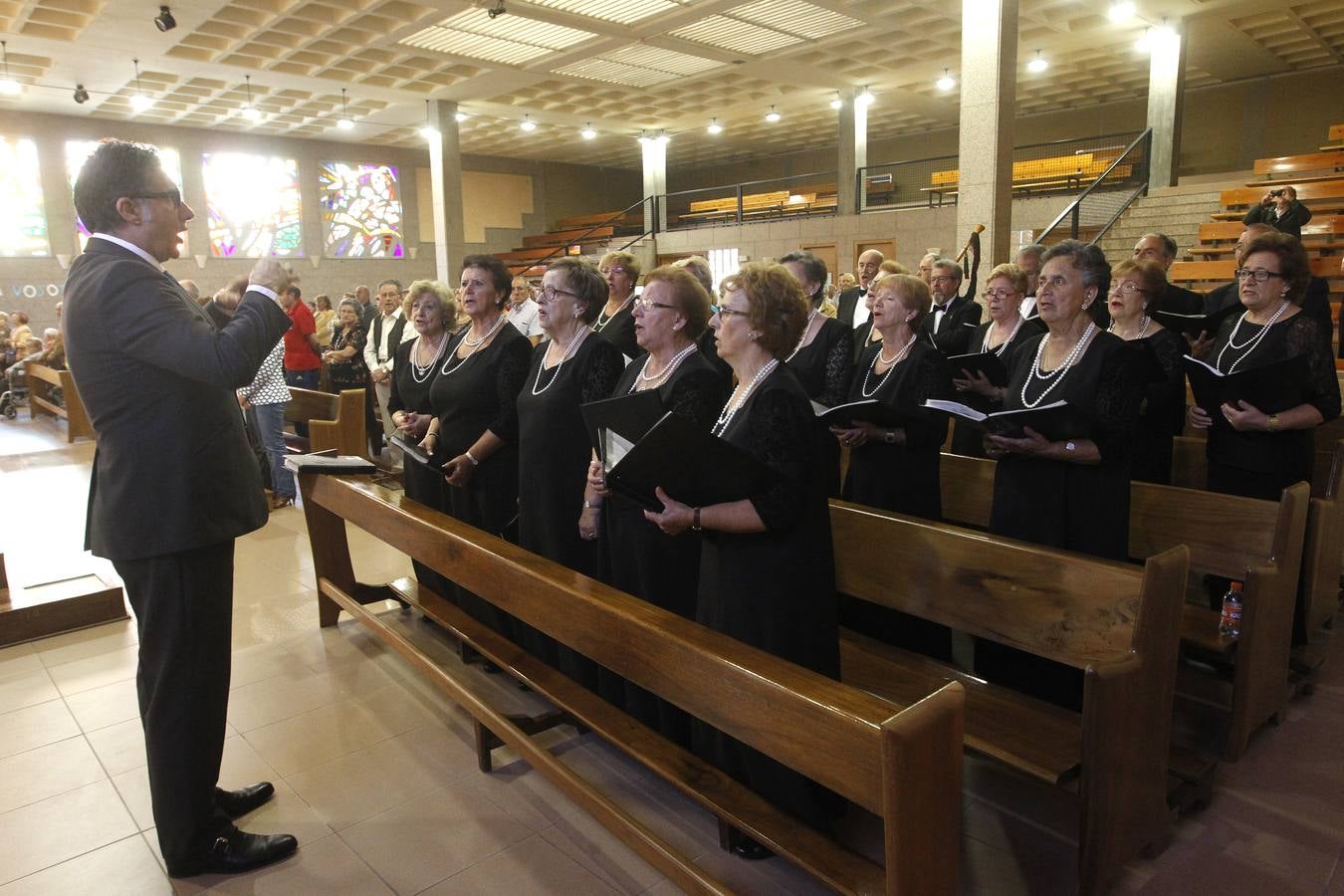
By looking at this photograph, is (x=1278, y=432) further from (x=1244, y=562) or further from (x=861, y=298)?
(x=861, y=298)

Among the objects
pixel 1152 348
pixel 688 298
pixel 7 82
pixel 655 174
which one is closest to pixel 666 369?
pixel 688 298

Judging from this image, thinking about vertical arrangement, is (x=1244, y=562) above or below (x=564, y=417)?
below

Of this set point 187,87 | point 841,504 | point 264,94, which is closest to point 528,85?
point 264,94

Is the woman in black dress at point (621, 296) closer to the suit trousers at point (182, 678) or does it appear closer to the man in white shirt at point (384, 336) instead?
the suit trousers at point (182, 678)

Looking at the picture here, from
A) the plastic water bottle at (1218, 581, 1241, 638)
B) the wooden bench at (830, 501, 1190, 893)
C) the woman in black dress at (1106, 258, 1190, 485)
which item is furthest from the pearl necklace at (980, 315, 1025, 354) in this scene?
the wooden bench at (830, 501, 1190, 893)

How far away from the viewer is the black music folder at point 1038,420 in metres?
2.41

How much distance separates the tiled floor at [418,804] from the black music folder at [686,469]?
893mm

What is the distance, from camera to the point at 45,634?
364 cm

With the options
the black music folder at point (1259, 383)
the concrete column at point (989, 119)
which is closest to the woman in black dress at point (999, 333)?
the black music folder at point (1259, 383)

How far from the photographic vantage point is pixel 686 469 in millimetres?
1891

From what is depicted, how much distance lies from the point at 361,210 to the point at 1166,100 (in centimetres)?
1389

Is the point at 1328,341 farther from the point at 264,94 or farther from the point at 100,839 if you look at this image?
the point at 264,94

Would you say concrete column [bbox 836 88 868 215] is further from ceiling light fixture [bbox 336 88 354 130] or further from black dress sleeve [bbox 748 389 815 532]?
black dress sleeve [bbox 748 389 815 532]

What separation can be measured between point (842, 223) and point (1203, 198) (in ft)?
16.3
